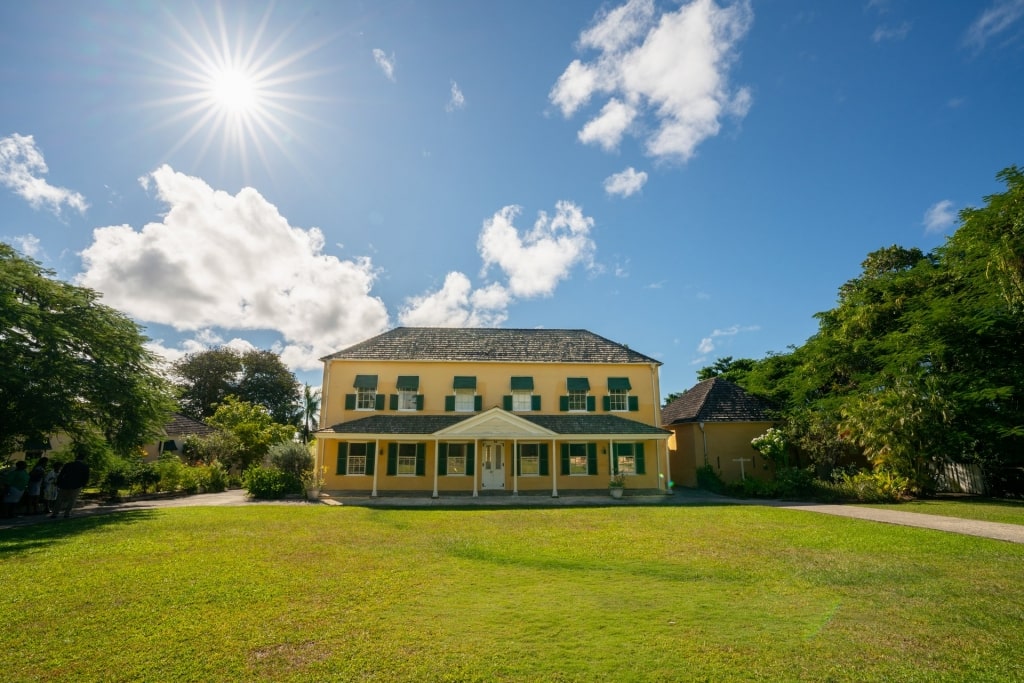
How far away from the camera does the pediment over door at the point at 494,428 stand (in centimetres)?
2117

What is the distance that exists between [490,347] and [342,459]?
913cm

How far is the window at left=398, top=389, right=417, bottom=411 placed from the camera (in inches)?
949

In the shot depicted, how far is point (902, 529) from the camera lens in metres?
12.0

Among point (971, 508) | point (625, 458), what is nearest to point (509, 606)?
point (971, 508)

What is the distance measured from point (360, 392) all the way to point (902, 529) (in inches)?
834

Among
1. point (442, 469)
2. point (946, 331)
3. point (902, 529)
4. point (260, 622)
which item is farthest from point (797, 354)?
point (260, 622)

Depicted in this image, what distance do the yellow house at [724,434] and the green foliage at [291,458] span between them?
64.5ft

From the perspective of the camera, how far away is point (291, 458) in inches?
898

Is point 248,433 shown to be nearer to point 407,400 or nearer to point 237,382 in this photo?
point 407,400

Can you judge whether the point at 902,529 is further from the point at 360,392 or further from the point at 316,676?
the point at 360,392

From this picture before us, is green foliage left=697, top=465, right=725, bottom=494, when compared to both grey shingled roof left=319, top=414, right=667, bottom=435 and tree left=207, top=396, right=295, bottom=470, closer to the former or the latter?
grey shingled roof left=319, top=414, right=667, bottom=435

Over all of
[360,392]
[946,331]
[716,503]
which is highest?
[946,331]

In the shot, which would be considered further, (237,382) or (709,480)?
(237,382)

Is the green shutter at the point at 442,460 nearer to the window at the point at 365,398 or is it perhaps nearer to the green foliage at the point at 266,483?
the window at the point at 365,398
